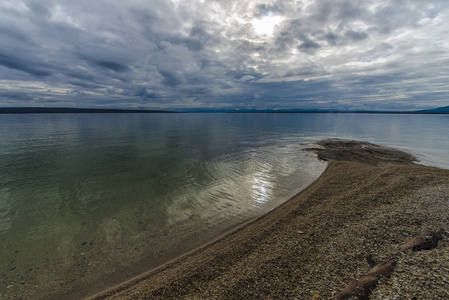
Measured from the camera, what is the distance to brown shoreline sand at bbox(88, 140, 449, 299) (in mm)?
4672

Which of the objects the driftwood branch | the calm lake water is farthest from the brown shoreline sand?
the calm lake water

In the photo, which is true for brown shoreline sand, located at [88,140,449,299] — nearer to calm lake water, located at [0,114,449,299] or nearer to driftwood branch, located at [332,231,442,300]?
driftwood branch, located at [332,231,442,300]

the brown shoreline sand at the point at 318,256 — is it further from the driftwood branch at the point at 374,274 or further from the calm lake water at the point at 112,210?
the calm lake water at the point at 112,210

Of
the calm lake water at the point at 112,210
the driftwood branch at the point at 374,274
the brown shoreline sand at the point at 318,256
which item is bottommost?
the calm lake water at the point at 112,210

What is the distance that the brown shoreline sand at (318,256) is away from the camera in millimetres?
4672

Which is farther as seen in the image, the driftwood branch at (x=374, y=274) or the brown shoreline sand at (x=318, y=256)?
the brown shoreline sand at (x=318, y=256)

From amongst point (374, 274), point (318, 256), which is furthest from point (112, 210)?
point (374, 274)

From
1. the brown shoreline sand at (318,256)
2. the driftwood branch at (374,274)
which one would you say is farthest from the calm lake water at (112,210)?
the driftwood branch at (374,274)

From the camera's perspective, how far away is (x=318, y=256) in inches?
235

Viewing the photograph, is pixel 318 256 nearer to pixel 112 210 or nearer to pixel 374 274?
pixel 374 274

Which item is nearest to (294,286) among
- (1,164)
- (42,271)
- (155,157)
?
(42,271)

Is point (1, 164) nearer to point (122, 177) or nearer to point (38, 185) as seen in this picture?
point (38, 185)

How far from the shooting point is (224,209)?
38.3 ft

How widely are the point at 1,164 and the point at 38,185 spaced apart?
1151 centimetres
